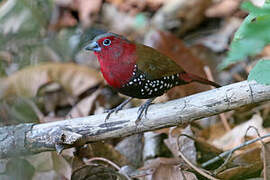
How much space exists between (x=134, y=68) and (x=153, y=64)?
0.18 m

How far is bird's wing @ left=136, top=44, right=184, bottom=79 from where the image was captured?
3541mm

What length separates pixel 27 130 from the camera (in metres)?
3.09

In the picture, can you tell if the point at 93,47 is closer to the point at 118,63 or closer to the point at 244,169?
the point at 118,63

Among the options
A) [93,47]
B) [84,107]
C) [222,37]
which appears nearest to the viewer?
[93,47]

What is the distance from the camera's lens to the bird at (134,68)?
3500mm

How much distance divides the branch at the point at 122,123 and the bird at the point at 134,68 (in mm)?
385

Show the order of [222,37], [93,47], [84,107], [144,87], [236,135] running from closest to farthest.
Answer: [144,87]
[93,47]
[236,135]
[84,107]
[222,37]

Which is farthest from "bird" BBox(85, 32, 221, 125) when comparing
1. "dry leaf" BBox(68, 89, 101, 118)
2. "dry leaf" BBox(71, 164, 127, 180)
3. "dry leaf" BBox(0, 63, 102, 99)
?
"dry leaf" BBox(0, 63, 102, 99)

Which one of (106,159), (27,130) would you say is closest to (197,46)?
(106,159)

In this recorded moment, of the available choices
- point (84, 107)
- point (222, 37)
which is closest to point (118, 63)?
point (84, 107)

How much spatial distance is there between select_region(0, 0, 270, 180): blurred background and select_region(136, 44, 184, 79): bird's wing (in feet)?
1.76

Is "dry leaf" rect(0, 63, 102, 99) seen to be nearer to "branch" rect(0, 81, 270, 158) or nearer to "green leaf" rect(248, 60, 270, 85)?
"branch" rect(0, 81, 270, 158)

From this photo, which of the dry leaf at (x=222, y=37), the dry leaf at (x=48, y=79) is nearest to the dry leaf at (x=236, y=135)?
the dry leaf at (x=48, y=79)

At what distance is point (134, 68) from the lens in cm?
352
